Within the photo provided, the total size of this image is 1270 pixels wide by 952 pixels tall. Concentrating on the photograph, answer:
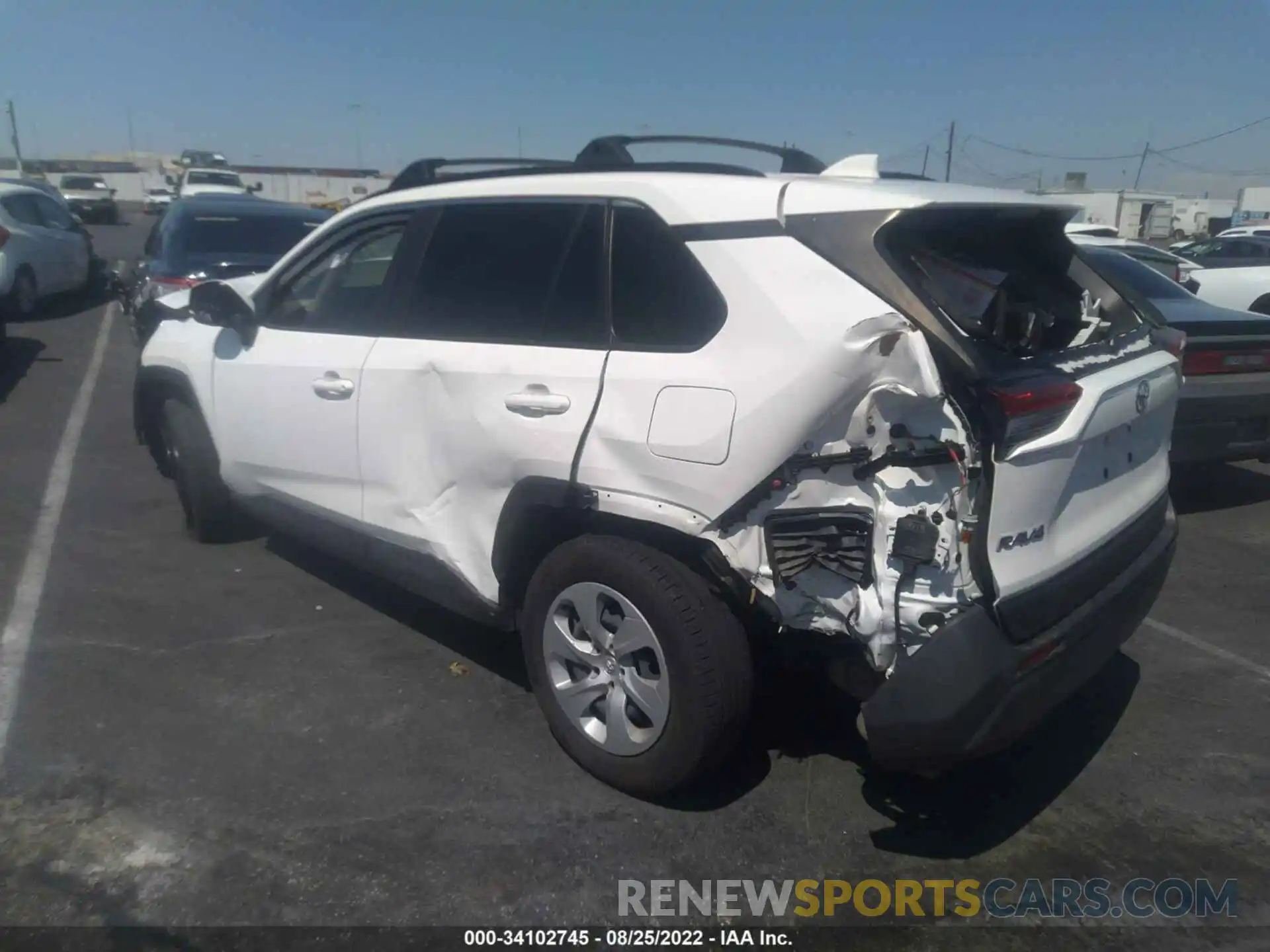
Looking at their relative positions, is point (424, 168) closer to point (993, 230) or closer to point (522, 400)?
point (522, 400)

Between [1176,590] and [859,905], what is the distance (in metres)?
3.09

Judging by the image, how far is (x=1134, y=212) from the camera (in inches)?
1893

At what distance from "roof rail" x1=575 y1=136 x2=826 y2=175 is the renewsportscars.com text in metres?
2.31

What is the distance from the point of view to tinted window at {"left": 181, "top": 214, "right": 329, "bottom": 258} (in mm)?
8758

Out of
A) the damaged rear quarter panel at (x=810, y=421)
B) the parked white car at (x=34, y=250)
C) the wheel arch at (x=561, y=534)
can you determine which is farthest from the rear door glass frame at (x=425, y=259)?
the parked white car at (x=34, y=250)

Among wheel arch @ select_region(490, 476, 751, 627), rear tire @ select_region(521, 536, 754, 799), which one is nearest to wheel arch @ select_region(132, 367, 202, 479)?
wheel arch @ select_region(490, 476, 751, 627)

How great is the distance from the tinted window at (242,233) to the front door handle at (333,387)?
522 centimetres

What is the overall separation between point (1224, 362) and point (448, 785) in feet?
16.4

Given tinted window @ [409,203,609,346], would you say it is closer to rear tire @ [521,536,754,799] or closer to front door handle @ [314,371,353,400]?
front door handle @ [314,371,353,400]

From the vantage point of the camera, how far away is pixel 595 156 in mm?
3559

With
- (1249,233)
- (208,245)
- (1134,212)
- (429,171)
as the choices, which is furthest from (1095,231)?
(1134,212)

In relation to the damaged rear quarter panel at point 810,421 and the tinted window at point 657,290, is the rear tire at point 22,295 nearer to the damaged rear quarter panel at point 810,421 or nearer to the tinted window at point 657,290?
the tinted window at point 657,290

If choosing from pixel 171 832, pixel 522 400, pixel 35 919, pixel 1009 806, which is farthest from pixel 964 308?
pixel 35 919

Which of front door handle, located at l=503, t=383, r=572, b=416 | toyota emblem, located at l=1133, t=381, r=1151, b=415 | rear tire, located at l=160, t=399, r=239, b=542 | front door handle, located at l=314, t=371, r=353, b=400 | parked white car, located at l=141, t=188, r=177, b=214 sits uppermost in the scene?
toyota emblem, located at l=1133, t=381, r=1151, b=415
